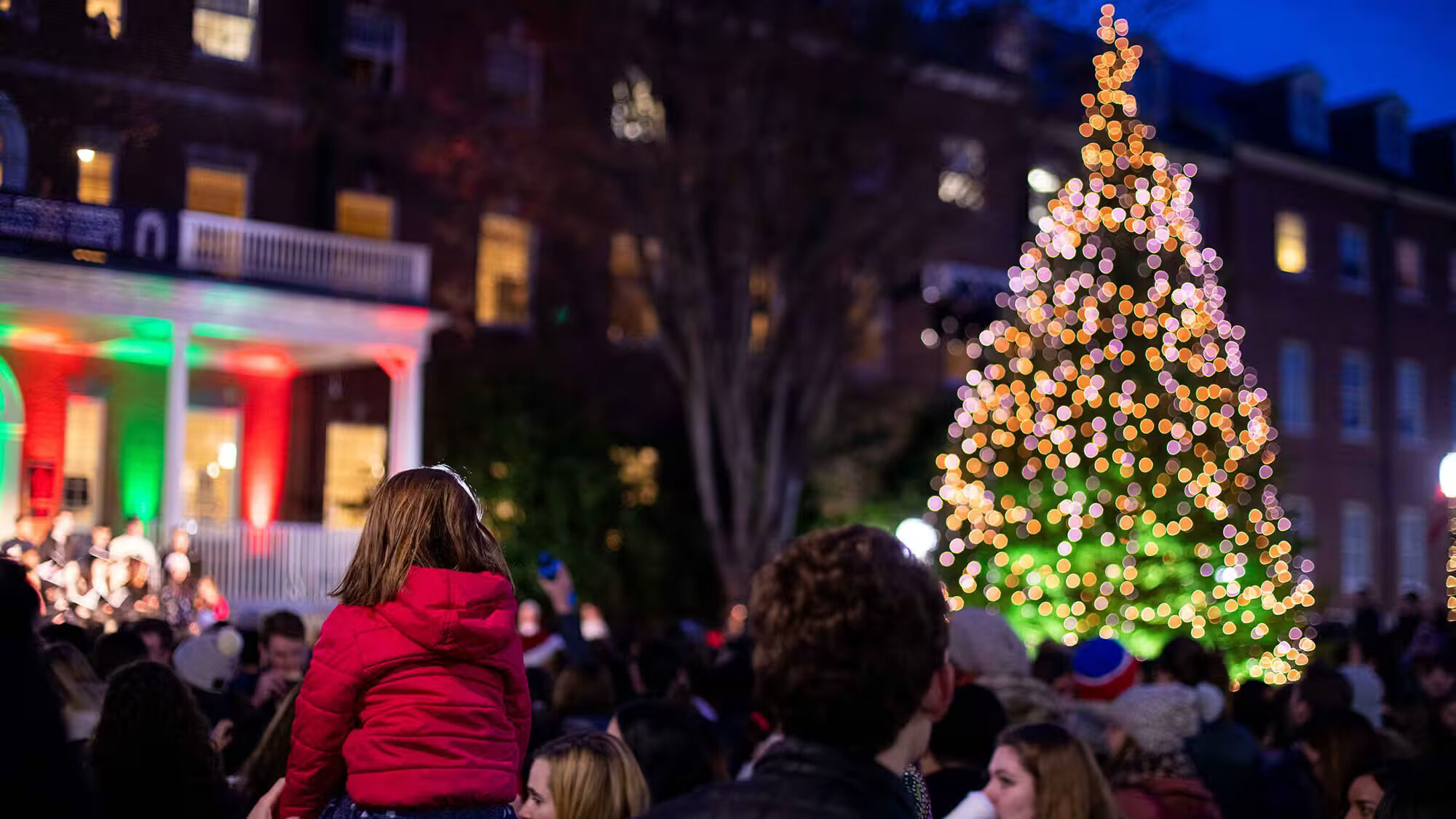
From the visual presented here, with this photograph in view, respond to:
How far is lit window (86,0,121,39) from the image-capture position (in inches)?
363

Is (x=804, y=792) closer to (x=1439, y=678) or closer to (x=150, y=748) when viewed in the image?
(x=150, y=748)

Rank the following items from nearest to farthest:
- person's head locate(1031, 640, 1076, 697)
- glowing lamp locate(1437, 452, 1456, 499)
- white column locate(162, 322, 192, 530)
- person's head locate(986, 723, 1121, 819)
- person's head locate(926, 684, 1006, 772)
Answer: person's head locate(986, 723, 1121, 819)
person's head locate(926, 684, 1006, 772)
person's head locate(1031, 640, 1076, 697)
glowing lamp locate(1437, 452, 1456, 499)
white column locate(162, 322, 192, 530)

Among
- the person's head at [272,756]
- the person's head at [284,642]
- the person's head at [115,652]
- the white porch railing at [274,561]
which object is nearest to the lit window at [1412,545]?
the white porch railing at [274,561]

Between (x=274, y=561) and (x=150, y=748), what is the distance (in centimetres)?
1478

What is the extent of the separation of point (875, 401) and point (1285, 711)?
57.7ft

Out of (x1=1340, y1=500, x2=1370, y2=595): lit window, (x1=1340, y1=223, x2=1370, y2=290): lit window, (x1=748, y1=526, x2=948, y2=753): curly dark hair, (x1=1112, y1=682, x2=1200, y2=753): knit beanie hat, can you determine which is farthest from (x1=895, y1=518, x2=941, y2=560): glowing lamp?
(x1=1340, y1=223, x2=1370, y2=290): lit window

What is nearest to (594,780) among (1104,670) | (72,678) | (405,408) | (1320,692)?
(72,678)

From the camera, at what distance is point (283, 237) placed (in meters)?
18.1

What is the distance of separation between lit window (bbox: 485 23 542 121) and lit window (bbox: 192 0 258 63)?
5814 mm

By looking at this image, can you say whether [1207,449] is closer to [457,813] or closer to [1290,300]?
[457,813]

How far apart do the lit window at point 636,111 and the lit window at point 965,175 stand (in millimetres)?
4304

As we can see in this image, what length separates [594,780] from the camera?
169 inches

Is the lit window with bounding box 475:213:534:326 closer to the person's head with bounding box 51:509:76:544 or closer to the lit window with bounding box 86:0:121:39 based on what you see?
the person's head with bounding box 51:509:76:544

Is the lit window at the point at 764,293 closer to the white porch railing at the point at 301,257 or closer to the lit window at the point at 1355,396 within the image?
the white porch railing at the point at 301,257
